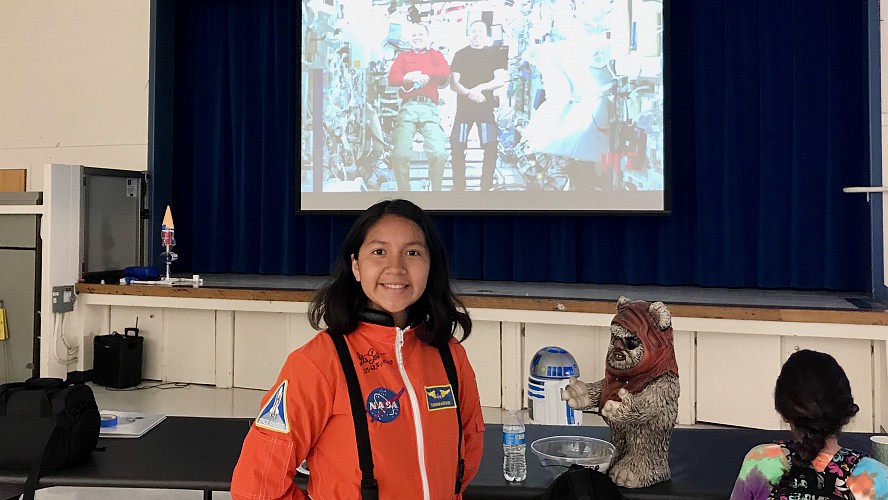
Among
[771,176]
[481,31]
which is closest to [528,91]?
[481,31]

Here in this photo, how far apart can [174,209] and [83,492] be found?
11.2ft

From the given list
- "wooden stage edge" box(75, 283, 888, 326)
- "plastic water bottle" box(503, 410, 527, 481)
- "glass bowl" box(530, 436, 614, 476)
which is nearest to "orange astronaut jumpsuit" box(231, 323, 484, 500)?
"plastic water bottle" box(503, 410, 527, 481)

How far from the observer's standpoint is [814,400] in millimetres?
1104

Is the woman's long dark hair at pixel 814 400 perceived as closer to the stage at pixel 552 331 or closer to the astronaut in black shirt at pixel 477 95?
the stage at pixel 552 331

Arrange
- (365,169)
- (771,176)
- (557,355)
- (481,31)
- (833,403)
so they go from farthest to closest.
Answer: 1. (365,169)
2. (481,31)
3. (771,176)
4. (557,355)
5. (833,403)

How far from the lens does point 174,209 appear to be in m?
5.88

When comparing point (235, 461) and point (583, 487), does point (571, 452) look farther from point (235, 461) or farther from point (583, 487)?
point (235, 461)

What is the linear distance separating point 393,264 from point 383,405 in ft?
0.80

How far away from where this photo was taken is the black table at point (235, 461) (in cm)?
142

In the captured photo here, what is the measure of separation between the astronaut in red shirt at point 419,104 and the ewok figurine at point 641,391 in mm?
3562

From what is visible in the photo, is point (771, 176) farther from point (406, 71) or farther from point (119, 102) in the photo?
point (119, 102)

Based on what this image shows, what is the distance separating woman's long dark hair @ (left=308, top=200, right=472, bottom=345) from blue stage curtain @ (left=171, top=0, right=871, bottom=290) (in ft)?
11.3

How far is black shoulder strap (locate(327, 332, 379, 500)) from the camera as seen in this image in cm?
118

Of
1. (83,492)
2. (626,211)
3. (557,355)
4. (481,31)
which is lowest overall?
(83,492)
